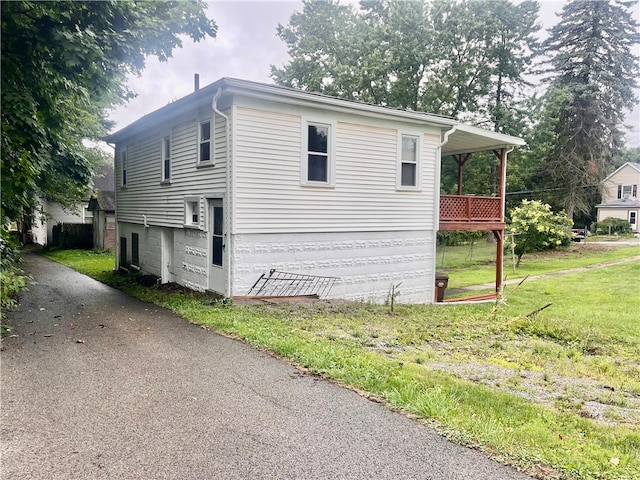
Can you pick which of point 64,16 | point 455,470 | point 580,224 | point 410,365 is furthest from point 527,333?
point 580,224

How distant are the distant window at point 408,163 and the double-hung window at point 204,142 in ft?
16.8

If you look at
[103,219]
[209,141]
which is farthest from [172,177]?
[103,219]

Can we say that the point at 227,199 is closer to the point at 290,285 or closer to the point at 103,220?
the point at 290,285

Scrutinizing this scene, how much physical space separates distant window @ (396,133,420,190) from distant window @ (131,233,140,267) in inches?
348

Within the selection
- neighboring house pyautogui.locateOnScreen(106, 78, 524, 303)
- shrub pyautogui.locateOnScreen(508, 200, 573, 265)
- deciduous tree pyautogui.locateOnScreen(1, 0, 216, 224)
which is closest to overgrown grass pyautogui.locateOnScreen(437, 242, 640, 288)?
shrub pyautogui.locateOnScreen(508, 200, 573, 265)

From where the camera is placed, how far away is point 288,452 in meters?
3.38

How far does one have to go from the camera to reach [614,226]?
41312 millimetres

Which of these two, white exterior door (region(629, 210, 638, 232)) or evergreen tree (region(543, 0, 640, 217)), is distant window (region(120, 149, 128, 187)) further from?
white exterior door (region(629, 210, 638, 232))

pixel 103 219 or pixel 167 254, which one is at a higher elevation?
pixel 103 219

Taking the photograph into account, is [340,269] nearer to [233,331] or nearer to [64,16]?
[233,331]

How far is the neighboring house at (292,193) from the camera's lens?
10023 millimetres

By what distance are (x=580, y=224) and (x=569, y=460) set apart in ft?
165

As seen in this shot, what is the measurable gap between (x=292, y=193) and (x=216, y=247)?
2.21m

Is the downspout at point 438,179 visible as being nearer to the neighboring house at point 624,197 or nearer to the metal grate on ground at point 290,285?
the metal grate on ground at point 290,285
